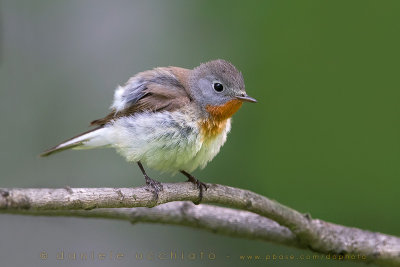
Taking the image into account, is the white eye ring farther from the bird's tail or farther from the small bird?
the bird's tail

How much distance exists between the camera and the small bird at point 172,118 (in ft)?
14.6

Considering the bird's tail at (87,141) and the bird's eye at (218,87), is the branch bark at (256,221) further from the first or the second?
the bird's eye at (218,87)

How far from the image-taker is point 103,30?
7566 millimetres

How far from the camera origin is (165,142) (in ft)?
14.4

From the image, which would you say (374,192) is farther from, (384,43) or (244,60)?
(244,60)

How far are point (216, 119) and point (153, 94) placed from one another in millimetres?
604

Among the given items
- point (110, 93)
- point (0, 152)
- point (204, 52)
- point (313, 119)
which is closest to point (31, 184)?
point (0, 152)

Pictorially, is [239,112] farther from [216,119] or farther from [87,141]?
[87,141]

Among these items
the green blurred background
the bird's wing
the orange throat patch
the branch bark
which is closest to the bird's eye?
the orange throat patch

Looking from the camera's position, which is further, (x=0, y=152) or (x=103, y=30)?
(x=103, y=30)

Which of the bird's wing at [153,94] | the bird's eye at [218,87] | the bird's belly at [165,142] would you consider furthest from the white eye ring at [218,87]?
the bird's belly at [165,142]

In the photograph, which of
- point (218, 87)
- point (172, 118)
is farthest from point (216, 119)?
point (172, 118)

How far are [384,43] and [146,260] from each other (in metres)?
3.82

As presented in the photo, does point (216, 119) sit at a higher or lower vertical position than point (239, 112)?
lower
